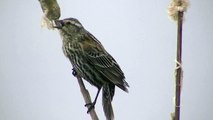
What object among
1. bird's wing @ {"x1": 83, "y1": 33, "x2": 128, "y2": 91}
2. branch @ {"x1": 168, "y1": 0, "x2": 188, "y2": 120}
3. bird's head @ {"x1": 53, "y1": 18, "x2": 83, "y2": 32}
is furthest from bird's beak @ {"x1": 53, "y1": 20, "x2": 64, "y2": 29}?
branch @ {"x1": 168, "y1": 0, "x2": 188, "y2": 120}

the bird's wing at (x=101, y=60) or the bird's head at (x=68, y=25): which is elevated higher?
the bird's head at (x=68, y=25)

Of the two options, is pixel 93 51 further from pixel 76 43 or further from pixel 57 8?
pixel 57 8

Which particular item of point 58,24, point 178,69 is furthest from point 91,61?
point 178,69

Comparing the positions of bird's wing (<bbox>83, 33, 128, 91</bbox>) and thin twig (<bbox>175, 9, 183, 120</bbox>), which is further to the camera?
bird's wing (<bbox>83, 33, 128, 91</bbox>)

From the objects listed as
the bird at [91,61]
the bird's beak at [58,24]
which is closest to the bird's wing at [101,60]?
the bird at [91,61]

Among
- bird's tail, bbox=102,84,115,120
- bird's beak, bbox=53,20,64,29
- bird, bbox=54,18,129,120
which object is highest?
bird's beak, bbox=53,20,64,29

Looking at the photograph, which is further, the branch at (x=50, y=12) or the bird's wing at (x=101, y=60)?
the bird's wing at (x=101, y=60)

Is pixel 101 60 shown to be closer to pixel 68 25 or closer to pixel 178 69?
pixel 68 25

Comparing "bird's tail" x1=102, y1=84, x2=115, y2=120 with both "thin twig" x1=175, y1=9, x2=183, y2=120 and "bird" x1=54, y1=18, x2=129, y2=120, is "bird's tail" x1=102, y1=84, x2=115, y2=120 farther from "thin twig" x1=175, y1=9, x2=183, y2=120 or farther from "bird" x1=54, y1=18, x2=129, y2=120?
"thin twig" x1=175, y1=9, x2=183, y2=120

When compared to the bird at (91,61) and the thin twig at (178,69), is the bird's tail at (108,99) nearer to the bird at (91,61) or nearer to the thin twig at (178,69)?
the bird at (91,61)
